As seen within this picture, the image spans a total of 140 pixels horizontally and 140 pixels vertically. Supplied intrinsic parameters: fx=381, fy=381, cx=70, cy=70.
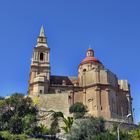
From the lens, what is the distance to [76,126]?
51.1 meters

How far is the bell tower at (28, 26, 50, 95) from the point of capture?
7162cm

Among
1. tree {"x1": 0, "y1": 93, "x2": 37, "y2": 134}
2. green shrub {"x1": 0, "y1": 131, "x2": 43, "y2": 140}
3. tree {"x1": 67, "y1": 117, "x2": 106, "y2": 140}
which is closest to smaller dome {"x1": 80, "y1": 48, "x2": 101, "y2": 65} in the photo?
tree {"x1": 0, "y1": 93, "x2": 37, "y2": 134}

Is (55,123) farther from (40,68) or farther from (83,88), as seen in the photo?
(40,68)

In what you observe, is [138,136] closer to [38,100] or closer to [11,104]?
[11,104]

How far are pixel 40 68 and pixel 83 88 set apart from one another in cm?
951

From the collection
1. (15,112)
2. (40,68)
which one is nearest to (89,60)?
(40,68)

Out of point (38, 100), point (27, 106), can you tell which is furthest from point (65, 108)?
point (27, 106)

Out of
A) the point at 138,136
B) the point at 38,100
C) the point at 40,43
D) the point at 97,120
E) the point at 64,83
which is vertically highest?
the point at 40,43

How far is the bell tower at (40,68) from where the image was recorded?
71625 mm

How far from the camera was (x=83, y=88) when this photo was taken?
7394 centimetres

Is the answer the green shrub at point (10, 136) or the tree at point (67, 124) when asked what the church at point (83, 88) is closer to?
the tree at point (67, 124)

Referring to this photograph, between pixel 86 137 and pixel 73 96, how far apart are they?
25226 mm

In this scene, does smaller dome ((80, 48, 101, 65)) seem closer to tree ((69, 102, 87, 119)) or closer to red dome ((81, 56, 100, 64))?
red dome ((81, 56, 100, 64))

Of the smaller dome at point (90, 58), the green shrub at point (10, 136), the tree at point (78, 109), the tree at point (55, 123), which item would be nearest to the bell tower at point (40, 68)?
the tree at point (78, 109)
